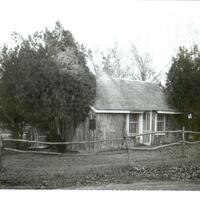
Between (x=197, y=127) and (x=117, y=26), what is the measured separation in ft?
19.1

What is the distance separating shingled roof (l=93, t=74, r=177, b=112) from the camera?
17531 mm

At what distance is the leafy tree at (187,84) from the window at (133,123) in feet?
6.03

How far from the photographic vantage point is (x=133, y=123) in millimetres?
18906

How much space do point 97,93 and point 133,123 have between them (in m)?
2.20

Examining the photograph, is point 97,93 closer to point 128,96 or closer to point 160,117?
point 128,96

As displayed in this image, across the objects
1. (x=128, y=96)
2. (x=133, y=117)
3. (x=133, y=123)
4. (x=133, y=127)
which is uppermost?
(x=128, y=96)

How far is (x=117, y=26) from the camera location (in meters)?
12.6

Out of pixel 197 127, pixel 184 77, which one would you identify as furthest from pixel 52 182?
pixel 184 77

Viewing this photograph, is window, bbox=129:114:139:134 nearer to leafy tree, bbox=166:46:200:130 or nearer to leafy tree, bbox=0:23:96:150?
leafy tree, bbox=166:46:200:130

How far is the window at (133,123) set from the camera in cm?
1875

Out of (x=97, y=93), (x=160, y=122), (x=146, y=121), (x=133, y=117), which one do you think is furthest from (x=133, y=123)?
(x=97, y=93)

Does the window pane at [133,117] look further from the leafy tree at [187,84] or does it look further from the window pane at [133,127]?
the leafy tree at [187,84]

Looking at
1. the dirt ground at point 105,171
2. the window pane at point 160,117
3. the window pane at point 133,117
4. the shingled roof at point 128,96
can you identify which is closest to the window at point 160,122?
the window pane at point 160,117
